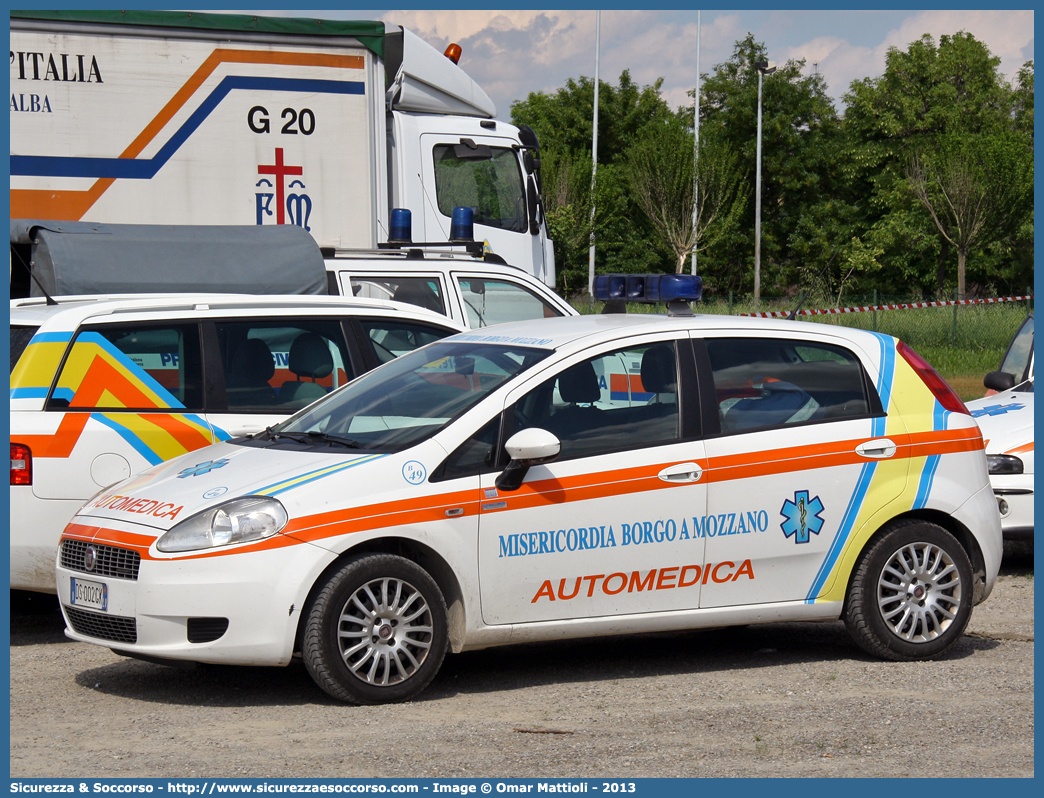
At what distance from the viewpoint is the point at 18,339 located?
22.3 feet

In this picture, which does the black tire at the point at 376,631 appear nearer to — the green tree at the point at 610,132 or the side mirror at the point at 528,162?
the side mirror at the point at 528,162

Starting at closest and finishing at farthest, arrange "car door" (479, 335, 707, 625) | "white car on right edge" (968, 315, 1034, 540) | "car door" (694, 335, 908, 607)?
"car door" (479, 335, 707, 625) → "car door" (694, 335, 908, 607) → "white car on right edge" (968, 315, 1034, 540)

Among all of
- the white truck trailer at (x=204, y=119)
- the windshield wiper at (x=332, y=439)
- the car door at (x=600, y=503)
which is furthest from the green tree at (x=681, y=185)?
the windshield wiper at (x=332, y=439)

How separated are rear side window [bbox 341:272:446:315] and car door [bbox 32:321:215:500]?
4.22 m

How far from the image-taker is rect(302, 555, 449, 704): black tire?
17.6 feet

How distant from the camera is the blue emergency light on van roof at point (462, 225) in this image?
1319 cm

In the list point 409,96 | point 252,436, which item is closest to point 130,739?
point 252,436

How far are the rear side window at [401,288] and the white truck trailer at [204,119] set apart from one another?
995 mm

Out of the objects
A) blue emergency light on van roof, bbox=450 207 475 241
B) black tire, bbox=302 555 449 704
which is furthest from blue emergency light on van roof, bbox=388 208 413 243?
black tire, bbox=302 555 449 704

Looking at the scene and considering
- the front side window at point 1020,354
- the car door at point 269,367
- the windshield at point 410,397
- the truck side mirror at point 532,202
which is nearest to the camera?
the windshield at point 410,397

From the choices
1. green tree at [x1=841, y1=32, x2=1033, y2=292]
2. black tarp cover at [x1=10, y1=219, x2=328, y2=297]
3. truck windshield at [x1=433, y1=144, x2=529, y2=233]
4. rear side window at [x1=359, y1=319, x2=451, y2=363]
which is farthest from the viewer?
green tree at [x1=841, y1=32, x2=1033, y2=292]

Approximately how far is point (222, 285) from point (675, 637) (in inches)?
173

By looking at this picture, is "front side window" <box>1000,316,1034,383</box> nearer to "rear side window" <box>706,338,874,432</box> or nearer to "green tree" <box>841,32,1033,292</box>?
"rear side window" <box>706,338,874,432</box>
